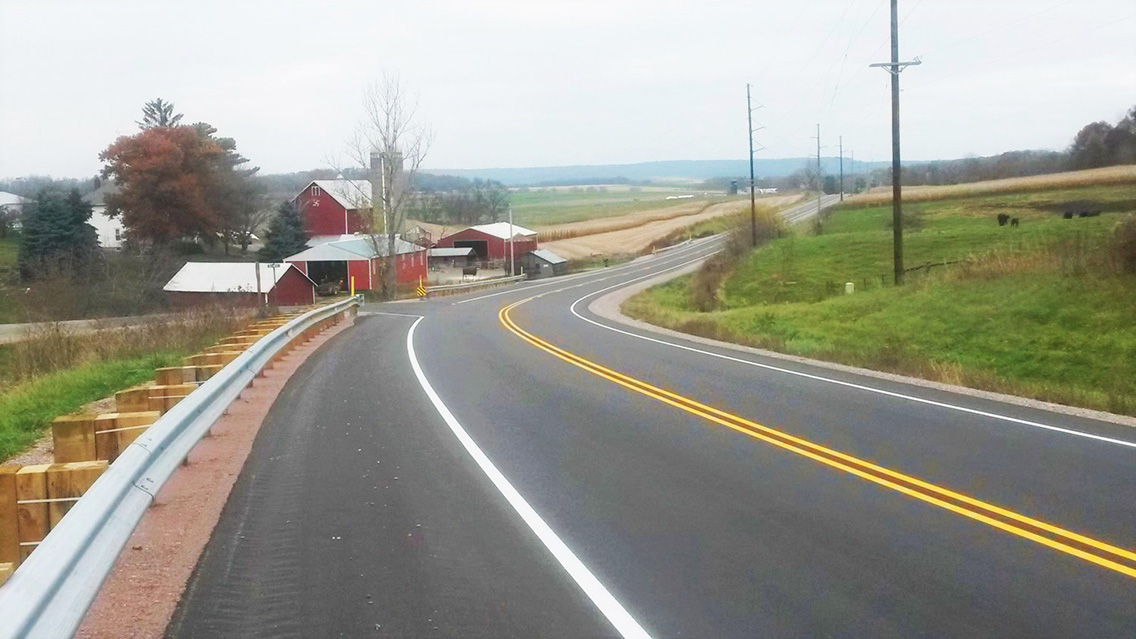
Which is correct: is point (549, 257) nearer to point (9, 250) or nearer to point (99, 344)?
point (9, 250)

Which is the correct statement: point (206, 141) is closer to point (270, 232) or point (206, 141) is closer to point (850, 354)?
point (270, 232)

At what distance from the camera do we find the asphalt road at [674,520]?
234 inches

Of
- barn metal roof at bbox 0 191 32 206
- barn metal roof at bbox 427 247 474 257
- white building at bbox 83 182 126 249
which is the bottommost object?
barn metal roof at bbox 427 247 474 257

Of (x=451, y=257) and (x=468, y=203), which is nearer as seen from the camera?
(x=451, y=257)

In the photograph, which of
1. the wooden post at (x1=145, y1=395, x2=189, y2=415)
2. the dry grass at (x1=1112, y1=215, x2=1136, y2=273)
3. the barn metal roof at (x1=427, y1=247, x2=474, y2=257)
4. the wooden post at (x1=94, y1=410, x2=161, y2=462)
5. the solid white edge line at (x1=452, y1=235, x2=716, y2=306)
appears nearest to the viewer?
the wooden post at (x1=94, y1=410, x2=161, y2=462)

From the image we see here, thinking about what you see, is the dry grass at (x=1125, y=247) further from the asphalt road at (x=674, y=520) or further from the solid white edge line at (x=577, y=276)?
the solid white edge line at (x=577, y=276)

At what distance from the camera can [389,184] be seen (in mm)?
71312

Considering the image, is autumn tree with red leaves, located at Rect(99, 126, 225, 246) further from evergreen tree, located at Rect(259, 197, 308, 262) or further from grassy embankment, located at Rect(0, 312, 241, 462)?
grassy embankment, located at Rect(0, 312, 241, 462)

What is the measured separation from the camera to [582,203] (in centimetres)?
17750

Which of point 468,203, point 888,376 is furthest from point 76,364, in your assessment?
point 468,203

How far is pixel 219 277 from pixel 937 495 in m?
57.1

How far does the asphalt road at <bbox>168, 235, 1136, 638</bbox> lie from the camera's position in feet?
19.5

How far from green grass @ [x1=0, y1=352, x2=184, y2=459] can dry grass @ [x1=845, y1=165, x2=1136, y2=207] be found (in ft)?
199

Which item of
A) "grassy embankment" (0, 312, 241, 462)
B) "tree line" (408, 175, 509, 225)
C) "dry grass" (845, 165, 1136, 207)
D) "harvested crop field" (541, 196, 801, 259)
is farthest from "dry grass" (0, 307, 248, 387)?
"tree line" (408, 175, 509, 225)
